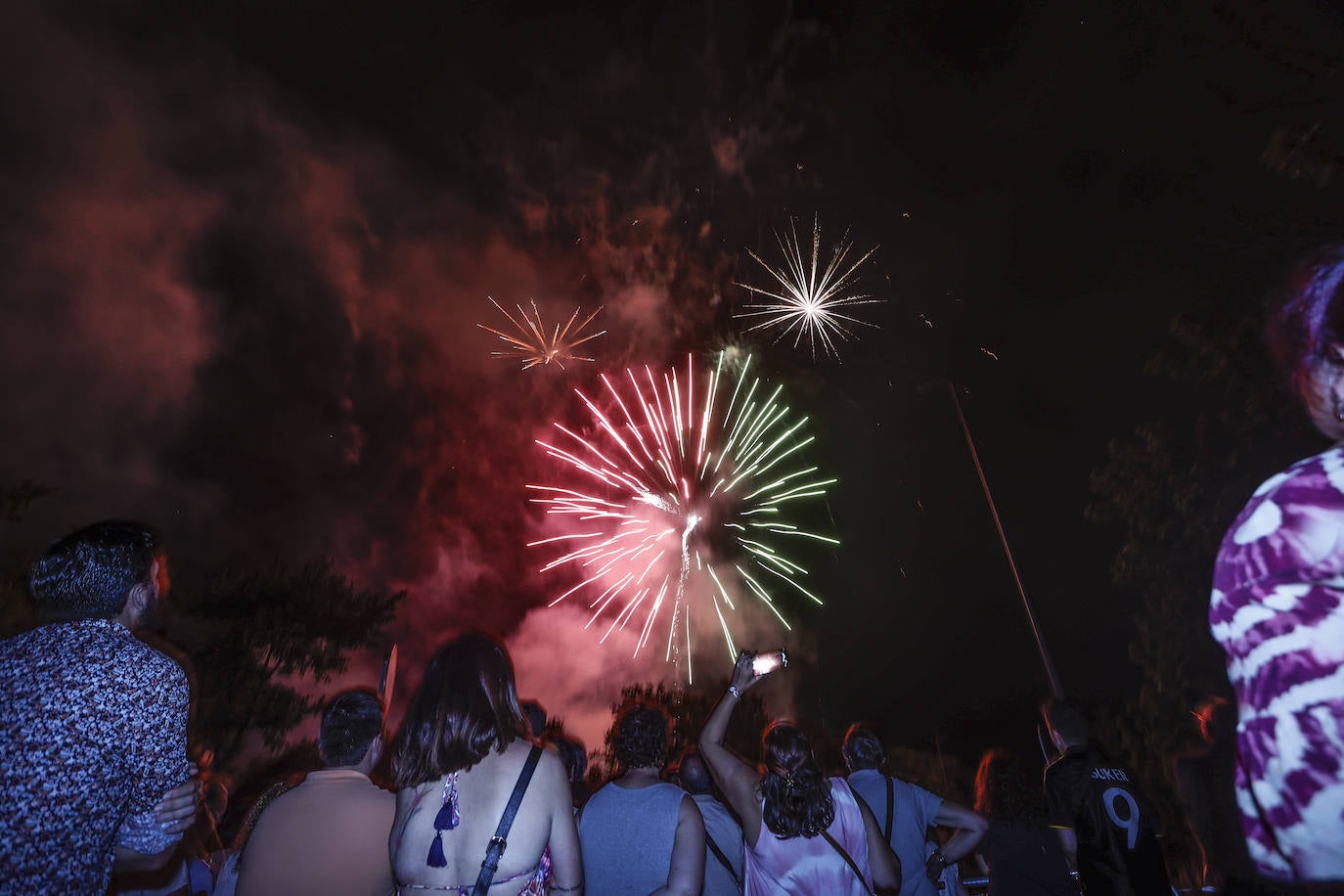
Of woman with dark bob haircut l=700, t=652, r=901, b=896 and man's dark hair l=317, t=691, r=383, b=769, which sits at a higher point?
man's dark hair l=317, t=691, r=383, b=769

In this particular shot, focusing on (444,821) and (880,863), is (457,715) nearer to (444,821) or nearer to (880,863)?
(444,821)

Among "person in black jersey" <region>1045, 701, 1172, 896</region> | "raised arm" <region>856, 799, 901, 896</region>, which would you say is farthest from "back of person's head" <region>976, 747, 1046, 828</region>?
"raised arm" <region>856, 799, 901, 896</region>

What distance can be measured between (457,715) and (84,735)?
142cm

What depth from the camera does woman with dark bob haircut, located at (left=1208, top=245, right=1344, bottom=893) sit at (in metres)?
1.36

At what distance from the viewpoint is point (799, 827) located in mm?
3775

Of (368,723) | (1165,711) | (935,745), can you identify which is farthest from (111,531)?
(935,745)

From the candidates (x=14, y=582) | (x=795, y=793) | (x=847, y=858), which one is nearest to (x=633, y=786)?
(x=795, y=793)

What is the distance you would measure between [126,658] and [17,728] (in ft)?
1.19

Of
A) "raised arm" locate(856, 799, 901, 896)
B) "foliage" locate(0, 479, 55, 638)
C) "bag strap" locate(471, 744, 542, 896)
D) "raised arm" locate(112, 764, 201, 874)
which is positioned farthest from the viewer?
"foliage" locate(0, 479, 55, 638)

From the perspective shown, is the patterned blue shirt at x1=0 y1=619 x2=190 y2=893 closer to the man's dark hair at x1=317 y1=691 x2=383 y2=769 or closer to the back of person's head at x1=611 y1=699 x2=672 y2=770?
the man's dark hair at x1=317 y1=691 x2=383 y2=769

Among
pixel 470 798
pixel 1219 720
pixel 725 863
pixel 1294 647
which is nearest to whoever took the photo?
pixel 1294 647

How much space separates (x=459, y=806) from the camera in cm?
299

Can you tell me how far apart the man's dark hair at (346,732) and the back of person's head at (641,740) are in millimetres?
1576

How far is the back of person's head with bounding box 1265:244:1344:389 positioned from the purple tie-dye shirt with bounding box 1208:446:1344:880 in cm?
38
